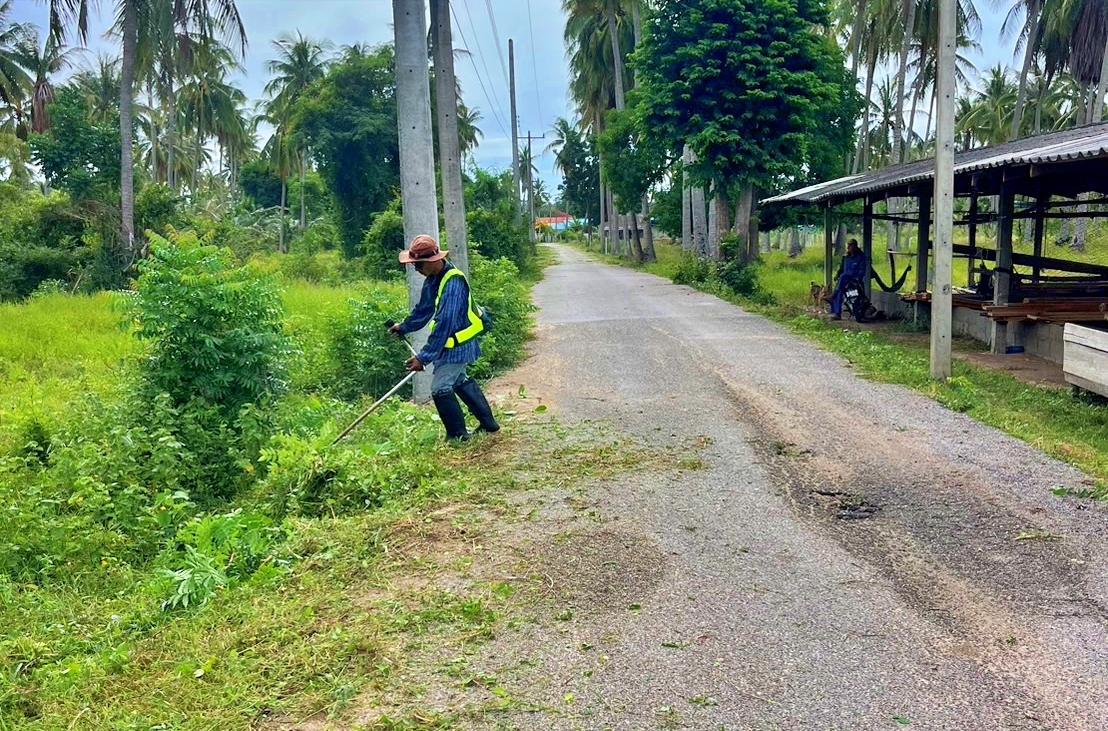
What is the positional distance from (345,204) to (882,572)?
34189mm

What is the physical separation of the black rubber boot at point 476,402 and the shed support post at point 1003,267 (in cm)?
816

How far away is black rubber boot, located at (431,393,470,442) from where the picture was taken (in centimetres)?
691

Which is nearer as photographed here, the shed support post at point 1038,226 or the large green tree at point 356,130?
the shed support post at point 1038,226

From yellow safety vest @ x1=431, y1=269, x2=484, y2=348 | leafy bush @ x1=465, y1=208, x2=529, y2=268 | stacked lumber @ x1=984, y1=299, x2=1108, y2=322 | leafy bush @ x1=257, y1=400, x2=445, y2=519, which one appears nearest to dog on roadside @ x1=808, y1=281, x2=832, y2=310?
stacked lumber @ x1=984, y1=299, x2=1108, y2=322

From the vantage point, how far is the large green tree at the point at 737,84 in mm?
20688

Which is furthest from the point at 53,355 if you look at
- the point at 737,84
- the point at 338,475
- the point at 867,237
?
the point at 737,84

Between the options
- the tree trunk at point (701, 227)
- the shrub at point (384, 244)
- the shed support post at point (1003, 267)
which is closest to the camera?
the shed support post at point (1003, 267)

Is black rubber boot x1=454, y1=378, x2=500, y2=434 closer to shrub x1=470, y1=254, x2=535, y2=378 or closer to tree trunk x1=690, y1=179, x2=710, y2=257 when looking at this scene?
shrub x1=470, y1=254, x2=535, y2=378

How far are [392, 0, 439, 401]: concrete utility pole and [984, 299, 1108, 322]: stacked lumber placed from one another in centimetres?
791

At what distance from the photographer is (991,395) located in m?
9.17

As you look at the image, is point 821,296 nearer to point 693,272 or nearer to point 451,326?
point 693,272

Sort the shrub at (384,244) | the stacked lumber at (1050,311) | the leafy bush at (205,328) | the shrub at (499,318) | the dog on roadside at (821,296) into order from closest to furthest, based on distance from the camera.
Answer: the leafy bush at (205,328)
the shrub at (499,318)
the stacked lumber at (1050,311)
the dog on roadside at (821,296)
the shrub at (384,244)

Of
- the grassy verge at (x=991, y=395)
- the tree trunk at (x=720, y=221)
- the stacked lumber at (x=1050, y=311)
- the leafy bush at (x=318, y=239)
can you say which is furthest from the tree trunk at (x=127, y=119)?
the stacked lumber at (x=1050, y=311)

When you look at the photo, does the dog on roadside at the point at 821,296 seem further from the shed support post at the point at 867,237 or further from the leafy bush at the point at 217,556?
the leafy bush at the point at 217,556
